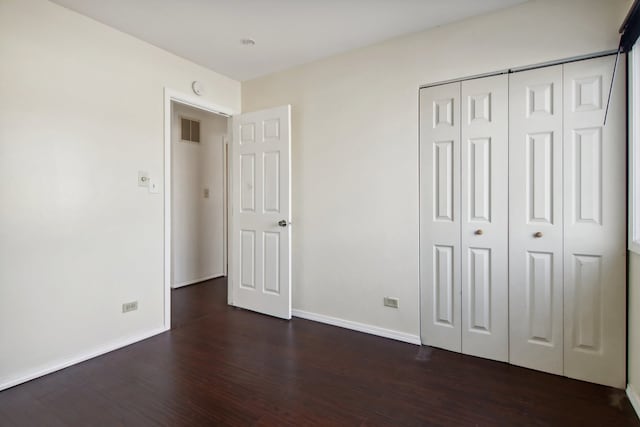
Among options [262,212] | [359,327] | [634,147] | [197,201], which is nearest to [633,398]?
[634,147]

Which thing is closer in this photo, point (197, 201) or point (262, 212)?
point (262, 212)

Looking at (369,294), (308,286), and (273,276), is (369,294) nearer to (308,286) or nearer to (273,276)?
(308,286)

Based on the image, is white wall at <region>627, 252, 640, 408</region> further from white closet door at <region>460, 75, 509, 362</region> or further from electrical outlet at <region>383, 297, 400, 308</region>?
electrical outlet at <region>383, 297, 400, 308</region>

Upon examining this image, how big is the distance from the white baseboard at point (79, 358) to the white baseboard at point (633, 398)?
3479 mm

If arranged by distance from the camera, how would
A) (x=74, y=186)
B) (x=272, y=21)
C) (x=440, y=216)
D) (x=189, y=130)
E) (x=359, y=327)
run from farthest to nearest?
(x=189, y=130) < (x=359, y=327) < (x=440, y=216) < (x=272, y=21) < (x=74, y=186)

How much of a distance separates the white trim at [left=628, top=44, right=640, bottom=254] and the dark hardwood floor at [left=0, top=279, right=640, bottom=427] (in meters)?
1.04

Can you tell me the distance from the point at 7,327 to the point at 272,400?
1.80 metres

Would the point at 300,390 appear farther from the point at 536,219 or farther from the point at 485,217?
the point at 536,219

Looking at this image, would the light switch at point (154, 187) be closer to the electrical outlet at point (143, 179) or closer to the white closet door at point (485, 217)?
the electrical outlet at point (143, 179)

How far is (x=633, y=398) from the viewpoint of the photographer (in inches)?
74.0

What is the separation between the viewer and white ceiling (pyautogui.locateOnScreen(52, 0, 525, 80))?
2287 mm

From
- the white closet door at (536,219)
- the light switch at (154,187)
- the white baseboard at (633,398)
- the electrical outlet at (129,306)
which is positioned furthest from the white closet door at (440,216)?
the electrical outlet at (129,306)

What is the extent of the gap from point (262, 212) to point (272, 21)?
179 cm

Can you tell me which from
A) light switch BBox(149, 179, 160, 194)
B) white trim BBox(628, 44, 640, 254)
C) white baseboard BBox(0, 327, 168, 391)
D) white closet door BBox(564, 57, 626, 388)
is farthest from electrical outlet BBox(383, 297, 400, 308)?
light switch BBox(149, 179, 160, 194)
